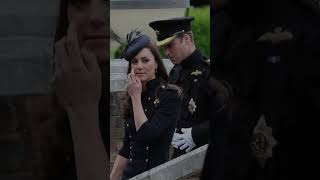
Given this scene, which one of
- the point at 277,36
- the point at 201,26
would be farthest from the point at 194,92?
the point at 277,36

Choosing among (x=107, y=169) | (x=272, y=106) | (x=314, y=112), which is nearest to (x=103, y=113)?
(x=107, y=169)

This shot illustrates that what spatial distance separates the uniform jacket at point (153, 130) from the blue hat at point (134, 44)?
150 mm

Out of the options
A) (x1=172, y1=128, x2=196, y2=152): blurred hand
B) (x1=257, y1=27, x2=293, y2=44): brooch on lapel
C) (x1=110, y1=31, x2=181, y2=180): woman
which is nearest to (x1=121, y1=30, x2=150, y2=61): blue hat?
(x1=110, y1=31, x2=181, y2=180): woman

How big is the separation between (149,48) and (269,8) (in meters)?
0.54

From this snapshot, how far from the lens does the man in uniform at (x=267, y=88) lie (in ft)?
7.41

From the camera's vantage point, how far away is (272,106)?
2.30m

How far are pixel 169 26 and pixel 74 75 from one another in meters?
0.45

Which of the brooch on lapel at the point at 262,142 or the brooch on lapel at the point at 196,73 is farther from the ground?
the brooch on lapel at the point at 196,73

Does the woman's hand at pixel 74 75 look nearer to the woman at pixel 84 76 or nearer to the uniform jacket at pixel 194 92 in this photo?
the woman at pixel 84 76

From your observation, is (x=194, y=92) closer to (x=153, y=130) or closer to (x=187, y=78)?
(x=187, y=78)

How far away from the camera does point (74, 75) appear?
2279mm

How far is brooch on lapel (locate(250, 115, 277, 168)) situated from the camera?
2.30 m

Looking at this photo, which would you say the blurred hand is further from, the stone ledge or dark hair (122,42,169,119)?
dark hair (122,42,169,119)

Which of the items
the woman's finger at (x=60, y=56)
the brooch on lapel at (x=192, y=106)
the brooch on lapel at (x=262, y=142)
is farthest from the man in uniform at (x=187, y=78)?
the woman's finger at (x=60, y=56)
